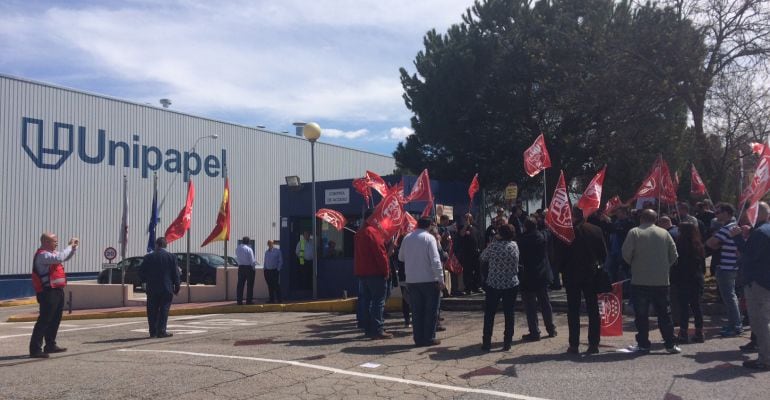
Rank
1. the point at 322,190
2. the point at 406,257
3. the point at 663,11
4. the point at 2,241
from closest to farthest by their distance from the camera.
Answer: the point at 406,257
the point at 663,11
the point at 322,190
the point at 2,241

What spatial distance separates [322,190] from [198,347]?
8.76 meters

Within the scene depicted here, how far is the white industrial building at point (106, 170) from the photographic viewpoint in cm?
2981

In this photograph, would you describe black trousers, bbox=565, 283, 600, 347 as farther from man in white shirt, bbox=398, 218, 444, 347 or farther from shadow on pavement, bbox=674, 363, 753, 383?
man in white shirt, bbox=398, 218, 444, 347

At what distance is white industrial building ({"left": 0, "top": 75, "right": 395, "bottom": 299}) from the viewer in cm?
2981

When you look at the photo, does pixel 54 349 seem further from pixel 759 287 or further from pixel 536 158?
pixel 759 287

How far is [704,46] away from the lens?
→ 15289 mm

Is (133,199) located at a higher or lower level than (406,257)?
higher

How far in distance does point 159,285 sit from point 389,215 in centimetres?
407

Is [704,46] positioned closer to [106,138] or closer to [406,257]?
[406,257]

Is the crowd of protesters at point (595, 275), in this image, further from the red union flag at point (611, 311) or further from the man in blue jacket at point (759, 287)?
the red union flag at point (611, 311)

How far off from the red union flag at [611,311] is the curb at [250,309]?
600 cm

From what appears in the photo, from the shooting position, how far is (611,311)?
927cm

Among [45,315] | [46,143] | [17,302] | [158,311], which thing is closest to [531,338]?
[158,311]

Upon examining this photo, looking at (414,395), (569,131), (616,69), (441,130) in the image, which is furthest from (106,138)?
(414,395)
